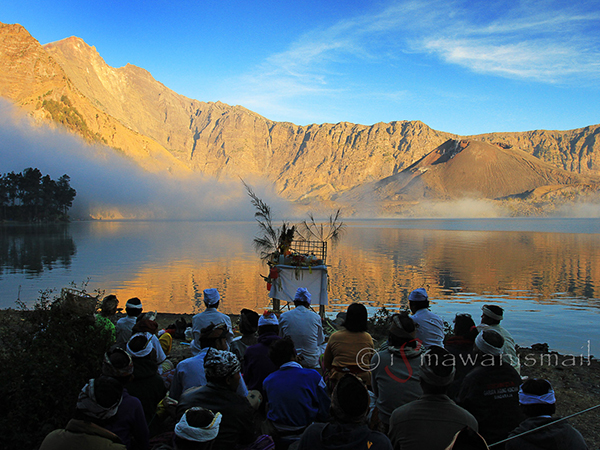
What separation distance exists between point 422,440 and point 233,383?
144 centimetres

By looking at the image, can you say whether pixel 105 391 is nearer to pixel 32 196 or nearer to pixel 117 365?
pixel 117 365

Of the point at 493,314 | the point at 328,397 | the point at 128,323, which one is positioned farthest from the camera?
the point at 128,323

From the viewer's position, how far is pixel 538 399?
3189 millimetres

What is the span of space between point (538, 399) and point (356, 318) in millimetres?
1923

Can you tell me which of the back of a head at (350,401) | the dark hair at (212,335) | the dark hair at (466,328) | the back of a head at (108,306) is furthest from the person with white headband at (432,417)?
the back of a head at (108,306)

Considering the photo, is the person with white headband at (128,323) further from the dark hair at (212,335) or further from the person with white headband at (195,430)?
the person with white headband at (195,430)

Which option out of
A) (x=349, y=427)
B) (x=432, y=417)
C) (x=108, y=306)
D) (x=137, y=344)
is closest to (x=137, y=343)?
(x=137, y=344)

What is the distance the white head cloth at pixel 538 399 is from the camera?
316cm

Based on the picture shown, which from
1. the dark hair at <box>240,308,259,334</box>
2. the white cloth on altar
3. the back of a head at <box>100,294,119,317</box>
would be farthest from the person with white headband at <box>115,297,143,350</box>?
the white cloth on altar

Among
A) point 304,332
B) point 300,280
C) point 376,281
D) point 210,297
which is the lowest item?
point 376,281

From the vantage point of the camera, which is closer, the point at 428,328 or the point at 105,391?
the point at 105,391

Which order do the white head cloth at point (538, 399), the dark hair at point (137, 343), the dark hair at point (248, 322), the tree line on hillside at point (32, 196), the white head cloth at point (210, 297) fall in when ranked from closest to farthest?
the white head cloth at point (538, 399), the dark hair at point (137, 343), the dark hair at point (248, 322), the white head cloth at point (210, 297), the tree line on hillside at point (32, 196)

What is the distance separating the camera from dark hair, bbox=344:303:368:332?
185 inches

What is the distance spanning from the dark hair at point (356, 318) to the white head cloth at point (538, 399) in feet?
5.81
